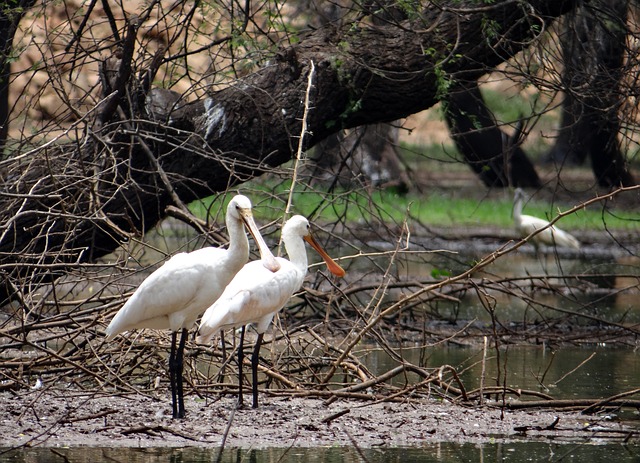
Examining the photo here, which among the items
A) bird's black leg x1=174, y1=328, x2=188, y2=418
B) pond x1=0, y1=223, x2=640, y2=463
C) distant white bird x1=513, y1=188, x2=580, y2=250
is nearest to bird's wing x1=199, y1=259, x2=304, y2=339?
bird's black leg x1=174, y1=328, x2=188, y2=418

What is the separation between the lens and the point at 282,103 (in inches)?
357

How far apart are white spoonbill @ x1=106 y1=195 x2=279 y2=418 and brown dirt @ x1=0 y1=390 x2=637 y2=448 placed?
1.14 feet

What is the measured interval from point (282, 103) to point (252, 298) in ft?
8.66

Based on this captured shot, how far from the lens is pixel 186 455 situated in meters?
5.83

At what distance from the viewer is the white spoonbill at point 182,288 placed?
6.54 meters

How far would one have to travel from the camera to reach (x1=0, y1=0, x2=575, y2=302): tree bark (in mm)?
8594

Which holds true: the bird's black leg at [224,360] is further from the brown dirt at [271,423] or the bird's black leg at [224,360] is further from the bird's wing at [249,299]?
the bird's wing at [249,299]

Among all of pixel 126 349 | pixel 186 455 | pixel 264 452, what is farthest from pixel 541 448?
pixel 126 349

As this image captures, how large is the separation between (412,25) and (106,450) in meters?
4.77

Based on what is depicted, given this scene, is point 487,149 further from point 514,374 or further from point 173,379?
point 173,379

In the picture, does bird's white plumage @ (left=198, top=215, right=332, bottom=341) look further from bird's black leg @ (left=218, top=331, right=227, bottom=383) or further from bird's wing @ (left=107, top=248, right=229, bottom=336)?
bird's black leg @ (left=218, top=331, right=227, bottom=383)

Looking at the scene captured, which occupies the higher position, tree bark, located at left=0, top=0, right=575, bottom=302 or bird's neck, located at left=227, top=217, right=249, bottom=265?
tree bark, located at left=0, top=0, right=575, bottom=302

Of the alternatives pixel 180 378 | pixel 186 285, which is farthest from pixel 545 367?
pixel 186 285

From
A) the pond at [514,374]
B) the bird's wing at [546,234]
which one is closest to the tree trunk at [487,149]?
the bird's wing at [546,234]
